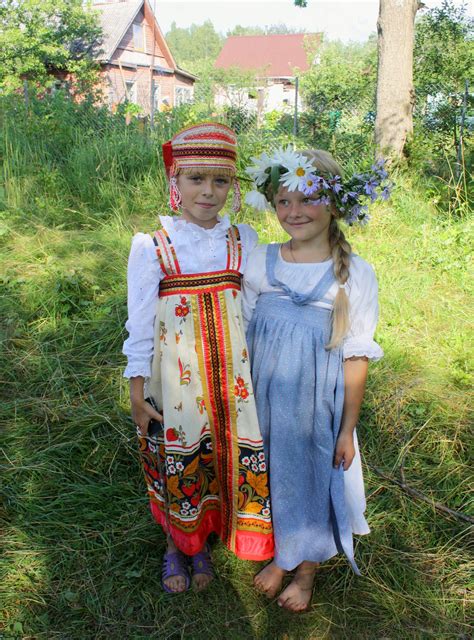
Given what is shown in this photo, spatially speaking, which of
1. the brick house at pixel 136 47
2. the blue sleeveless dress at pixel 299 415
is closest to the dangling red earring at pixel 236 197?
the blue sleeveless dress at pixel 299 415

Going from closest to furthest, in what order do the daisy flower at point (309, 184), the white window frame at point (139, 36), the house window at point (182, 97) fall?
the daisy flower at point (309, 184) < the house window at point (182, 97) < the white window frame at point (139, 36)

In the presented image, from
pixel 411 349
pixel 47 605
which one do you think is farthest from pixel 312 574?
pixel 411 349

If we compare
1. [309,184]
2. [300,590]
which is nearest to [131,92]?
[309,184]

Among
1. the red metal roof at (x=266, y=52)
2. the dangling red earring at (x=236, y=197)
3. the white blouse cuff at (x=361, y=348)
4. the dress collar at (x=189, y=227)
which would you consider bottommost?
the white blouse cuff at (x=361, y=348)

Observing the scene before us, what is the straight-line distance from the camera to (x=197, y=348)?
5.61 feet

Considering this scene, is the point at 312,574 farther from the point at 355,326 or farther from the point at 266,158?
the point at 266,158

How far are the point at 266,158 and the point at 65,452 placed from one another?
169 cm

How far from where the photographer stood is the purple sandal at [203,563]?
6.64 ft

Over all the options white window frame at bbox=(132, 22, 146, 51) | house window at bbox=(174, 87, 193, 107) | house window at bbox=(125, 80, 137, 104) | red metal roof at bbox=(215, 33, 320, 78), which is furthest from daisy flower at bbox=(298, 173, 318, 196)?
red metal roof at bbox=(215, 33, 320, 78)

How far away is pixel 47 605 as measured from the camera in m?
1.90

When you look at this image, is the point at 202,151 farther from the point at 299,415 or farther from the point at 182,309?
the point at 299,415

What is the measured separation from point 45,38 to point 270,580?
22297 mm

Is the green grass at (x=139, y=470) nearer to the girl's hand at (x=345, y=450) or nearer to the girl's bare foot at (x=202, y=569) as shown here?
the girl's bare foot at (x=202, y=569)

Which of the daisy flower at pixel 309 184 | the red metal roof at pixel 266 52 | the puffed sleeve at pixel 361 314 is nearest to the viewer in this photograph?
the daisy flower at pixel 309 184
